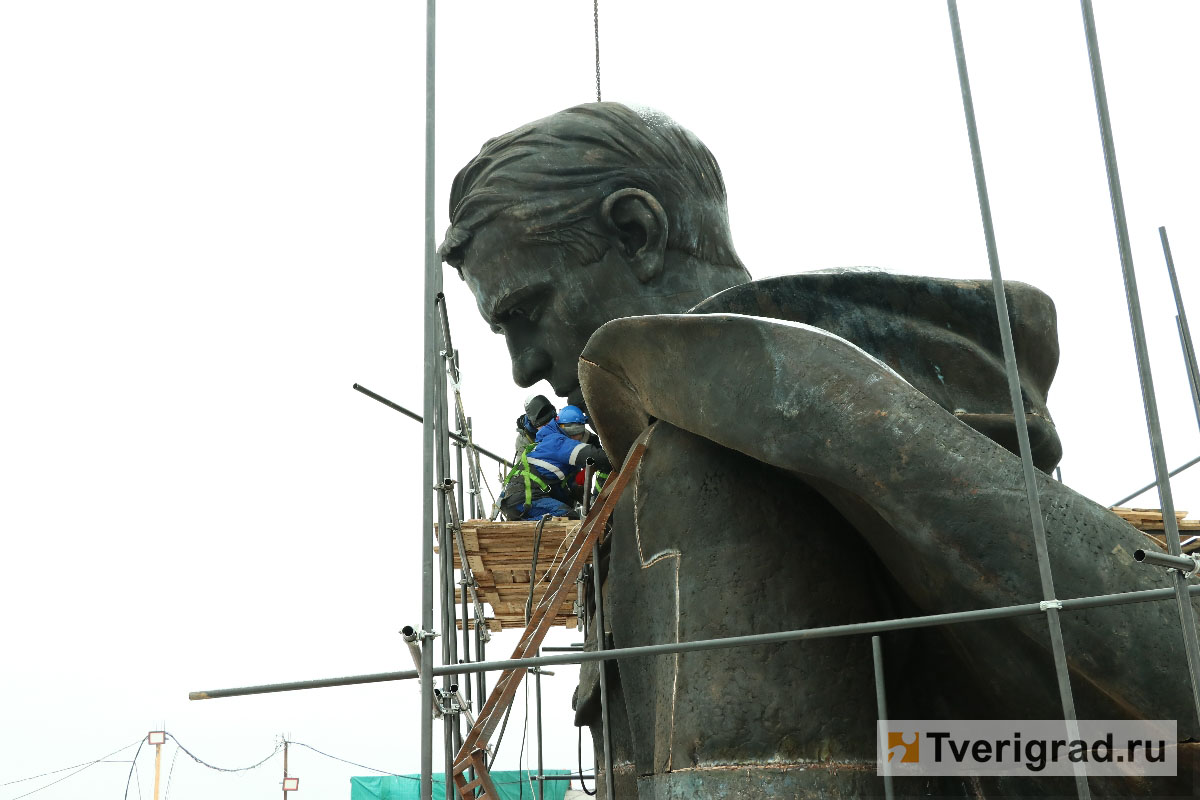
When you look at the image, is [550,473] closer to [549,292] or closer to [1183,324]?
[1183,324]

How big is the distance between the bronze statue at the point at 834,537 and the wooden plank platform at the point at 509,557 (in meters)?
3.57

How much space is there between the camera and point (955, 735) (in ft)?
8.59

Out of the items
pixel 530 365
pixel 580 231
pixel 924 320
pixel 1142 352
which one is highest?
pixel 580 231

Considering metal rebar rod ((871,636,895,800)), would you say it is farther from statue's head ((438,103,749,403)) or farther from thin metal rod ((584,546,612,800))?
statue's head ((438,103,749,403))

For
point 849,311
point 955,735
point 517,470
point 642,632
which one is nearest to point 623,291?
point 849,311

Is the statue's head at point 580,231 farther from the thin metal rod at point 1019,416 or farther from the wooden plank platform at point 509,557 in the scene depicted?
the wooden plank platform at point 509,557

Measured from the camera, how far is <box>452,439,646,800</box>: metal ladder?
3.45 m

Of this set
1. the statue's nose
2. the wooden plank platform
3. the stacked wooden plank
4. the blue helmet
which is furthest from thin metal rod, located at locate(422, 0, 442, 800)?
the stacked wooden plank

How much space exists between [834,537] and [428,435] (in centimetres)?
90

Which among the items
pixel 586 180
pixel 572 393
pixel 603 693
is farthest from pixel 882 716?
pixel 586 180

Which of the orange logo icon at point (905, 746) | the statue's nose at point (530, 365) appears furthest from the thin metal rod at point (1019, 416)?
the statue's nose at point (530, 365)

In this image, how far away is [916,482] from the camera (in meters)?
2.41

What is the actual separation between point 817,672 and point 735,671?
0.54 feet

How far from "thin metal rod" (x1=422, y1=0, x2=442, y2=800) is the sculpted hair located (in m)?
0.79
